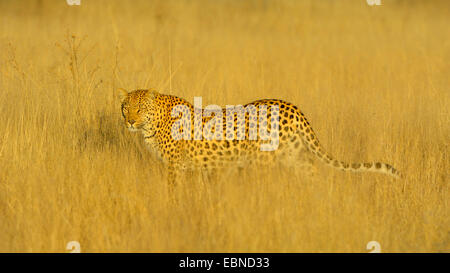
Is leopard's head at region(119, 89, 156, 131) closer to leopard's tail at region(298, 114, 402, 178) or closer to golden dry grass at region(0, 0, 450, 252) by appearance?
golden dry grass at region(0, 0, 450, 252)

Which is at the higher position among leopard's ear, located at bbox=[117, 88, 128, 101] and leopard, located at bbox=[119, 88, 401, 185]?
leopard's ear, located at bbox=[117, 88, 128, 101]

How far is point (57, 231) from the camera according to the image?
5.02 metres

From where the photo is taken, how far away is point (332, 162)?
6.16m

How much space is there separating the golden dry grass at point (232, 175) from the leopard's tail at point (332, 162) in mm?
147

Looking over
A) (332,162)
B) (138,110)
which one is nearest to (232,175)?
(332,162)

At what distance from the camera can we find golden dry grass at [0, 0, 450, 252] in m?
5.03

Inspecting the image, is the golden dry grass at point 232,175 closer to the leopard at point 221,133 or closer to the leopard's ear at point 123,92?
the leopard at point 221,133

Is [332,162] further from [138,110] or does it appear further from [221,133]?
[138,110]

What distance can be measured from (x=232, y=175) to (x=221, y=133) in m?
0.50

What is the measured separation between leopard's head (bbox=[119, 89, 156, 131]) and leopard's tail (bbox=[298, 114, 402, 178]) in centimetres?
165

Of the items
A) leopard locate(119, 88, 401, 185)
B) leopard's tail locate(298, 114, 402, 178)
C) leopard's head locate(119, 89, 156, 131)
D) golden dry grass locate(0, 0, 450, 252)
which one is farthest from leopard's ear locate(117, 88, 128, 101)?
leopard's tail locate(298, 114, 402, 178)

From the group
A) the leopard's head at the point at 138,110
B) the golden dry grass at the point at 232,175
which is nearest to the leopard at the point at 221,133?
the leopard's head at the point at 138,110

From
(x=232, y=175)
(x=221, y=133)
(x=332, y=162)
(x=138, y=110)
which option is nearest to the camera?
(x=332, y=162)
